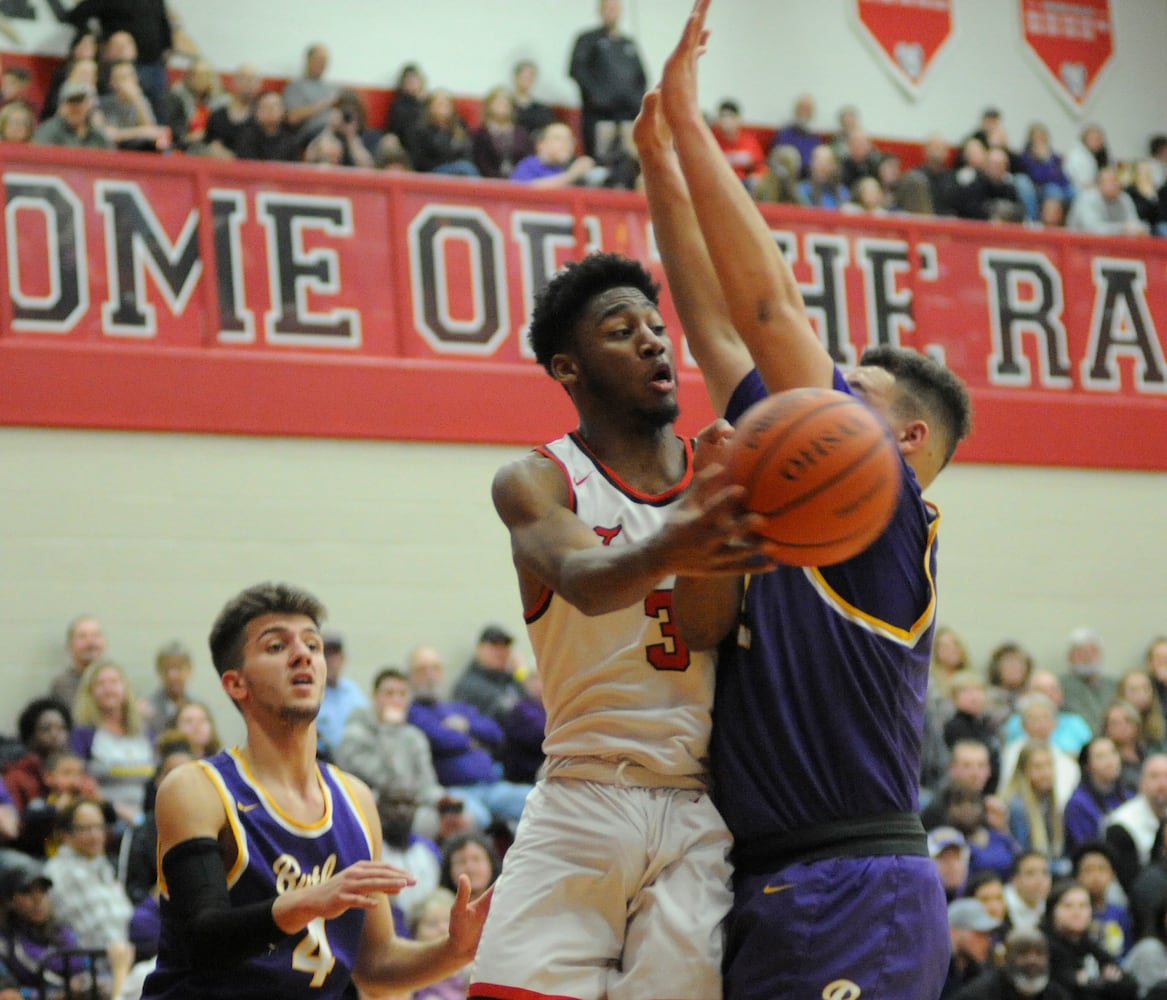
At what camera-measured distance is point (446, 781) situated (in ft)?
34.4

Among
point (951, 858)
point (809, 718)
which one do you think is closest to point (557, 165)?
point (951, 858)

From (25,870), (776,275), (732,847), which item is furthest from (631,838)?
(25,870)

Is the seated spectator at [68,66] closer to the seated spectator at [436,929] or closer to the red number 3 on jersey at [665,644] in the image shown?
the seated spectator at [436,929]

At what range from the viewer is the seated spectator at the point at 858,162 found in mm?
15727

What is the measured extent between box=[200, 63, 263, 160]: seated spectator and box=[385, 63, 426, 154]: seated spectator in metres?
1.25

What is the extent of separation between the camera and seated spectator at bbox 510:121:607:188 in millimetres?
14062

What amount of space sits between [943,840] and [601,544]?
6.53 m

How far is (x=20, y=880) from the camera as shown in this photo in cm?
830

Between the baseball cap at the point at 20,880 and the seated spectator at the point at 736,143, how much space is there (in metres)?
8.71

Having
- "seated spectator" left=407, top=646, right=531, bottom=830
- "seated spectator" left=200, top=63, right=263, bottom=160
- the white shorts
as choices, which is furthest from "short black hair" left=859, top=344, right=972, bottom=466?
"seated spectator" left=200, top=63, right=263, bottom=160

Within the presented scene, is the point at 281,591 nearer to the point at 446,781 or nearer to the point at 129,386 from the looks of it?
the point at 446,781

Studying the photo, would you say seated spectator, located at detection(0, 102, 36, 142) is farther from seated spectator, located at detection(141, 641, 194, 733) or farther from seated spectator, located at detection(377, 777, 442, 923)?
seated spectator, located at detection(377, 777, 442, 923)

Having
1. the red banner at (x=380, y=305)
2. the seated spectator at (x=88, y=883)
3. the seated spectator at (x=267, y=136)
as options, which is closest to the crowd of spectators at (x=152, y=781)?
the seated spectator at (x=88, y=883)

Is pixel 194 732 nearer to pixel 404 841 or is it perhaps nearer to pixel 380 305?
pixel 404 841
